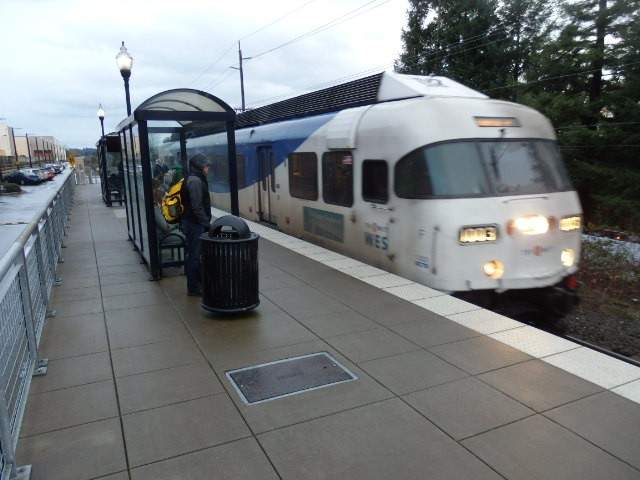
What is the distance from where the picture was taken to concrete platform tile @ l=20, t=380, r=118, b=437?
3.26m

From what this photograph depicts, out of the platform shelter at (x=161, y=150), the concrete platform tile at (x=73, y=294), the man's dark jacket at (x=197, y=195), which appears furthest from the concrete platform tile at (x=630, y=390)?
the concrete platform tile at (x=73, y=294)

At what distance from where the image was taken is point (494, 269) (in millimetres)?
5855

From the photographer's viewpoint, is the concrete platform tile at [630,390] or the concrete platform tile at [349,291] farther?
the concrete platform tile at [349,291]

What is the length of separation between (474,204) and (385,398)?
10.4 feet

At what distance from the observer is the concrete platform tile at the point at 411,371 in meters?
3.76

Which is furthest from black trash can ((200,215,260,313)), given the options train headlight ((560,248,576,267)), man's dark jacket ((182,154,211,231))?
train headlight ((560,248,576,267))

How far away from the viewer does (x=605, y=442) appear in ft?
9.77

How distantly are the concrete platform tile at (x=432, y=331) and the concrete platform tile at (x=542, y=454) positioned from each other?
1449mm

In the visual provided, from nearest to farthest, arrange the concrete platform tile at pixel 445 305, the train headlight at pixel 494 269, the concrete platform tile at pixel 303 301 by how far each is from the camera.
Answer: the concrete platform tile at pixel 445 305, the concrete platform tile at pixel 303 301, the train headlight at pixel 494 269

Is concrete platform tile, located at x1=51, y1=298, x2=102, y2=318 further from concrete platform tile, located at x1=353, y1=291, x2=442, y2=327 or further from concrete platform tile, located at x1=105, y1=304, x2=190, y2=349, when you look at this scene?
concrete platform tile, located at x1=353, y1=291, x2=442, y2=327

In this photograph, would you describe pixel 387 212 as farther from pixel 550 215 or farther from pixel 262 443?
pixel 262 443

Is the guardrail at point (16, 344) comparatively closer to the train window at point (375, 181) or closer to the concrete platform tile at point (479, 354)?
the concrete platform tile at point (479, 354)

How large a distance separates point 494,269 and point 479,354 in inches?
72.4

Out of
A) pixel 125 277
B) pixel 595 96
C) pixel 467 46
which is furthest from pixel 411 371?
pixel 467 46
